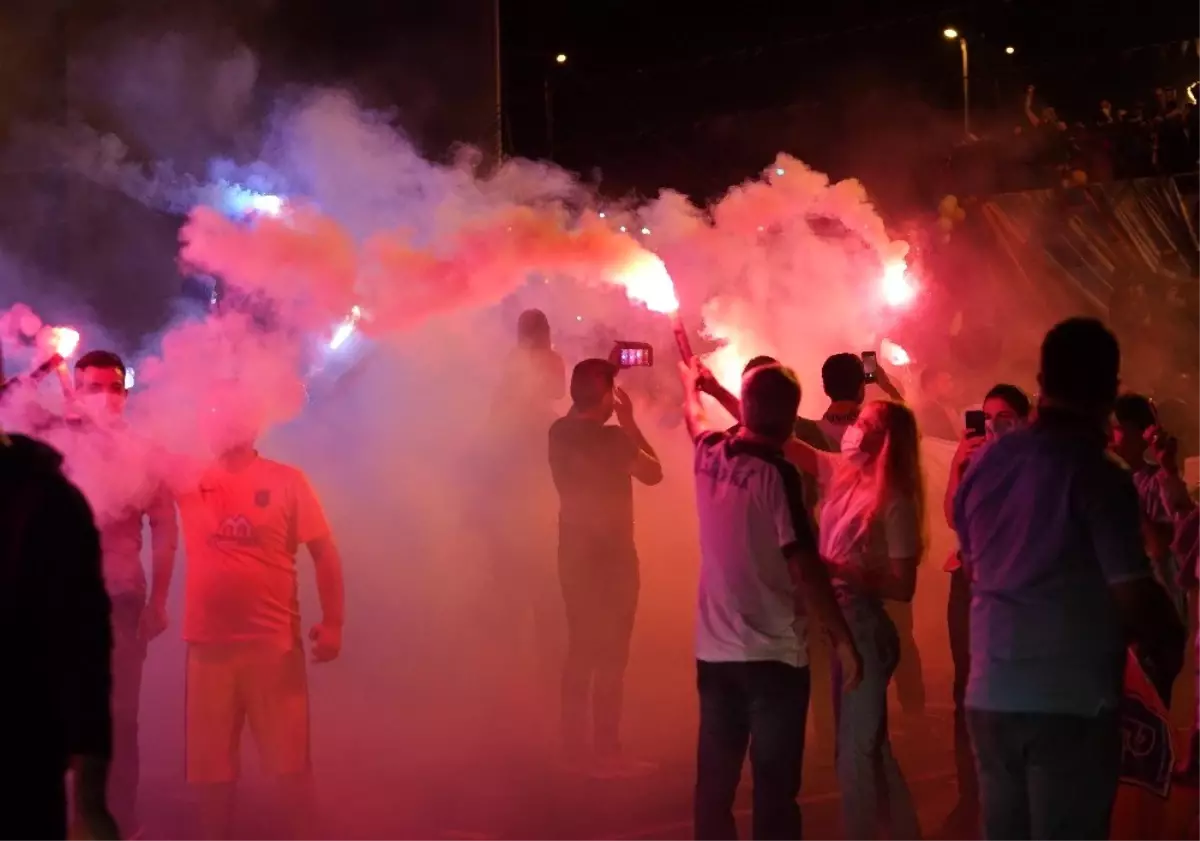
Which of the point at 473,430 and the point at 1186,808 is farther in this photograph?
the point at 473,430

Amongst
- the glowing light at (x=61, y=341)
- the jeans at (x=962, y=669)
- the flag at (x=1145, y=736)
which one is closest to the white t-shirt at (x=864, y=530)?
the flag at (x=1145, y=736)

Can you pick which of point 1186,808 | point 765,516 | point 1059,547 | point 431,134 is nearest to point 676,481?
point 431,134

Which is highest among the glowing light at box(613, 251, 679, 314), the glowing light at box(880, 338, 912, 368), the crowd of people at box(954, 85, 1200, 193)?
the crowd of people at box(954, 85, 1200, 193)

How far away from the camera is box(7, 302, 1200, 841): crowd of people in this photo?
2.73 metres

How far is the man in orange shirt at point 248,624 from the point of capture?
5.24 m

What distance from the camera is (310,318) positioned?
6.91 meters

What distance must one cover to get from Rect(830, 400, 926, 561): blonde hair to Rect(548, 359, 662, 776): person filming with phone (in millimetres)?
2160

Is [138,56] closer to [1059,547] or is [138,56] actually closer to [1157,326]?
[1059,547]

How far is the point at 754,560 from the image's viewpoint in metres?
4.56

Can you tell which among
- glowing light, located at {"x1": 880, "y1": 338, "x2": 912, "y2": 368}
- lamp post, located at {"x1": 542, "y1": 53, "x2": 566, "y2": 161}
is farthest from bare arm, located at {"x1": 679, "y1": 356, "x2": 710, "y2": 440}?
lamp post, located at {"x1": 542, "y1": 53, "x2": 566, "y2": 161}

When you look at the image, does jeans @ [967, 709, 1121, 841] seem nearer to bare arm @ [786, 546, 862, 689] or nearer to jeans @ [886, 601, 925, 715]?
bare arm @ [786, 546, 862, 689]

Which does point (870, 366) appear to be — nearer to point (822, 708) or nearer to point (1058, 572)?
point (822, 708)

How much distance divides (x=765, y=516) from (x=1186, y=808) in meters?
3.18

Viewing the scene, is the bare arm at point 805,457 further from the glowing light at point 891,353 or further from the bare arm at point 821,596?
the glowing light at point 891,353
